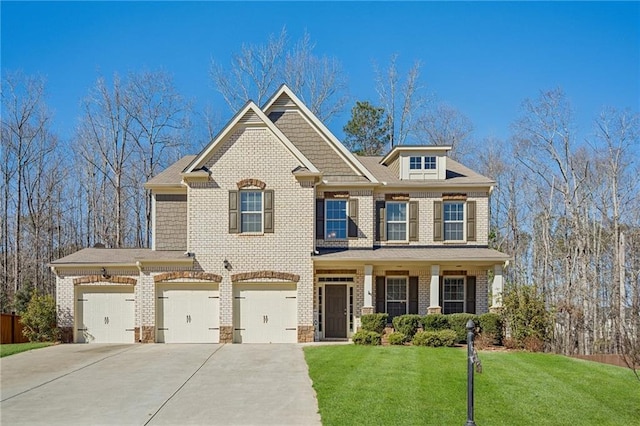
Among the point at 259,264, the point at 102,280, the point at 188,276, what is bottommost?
the point at 102,280

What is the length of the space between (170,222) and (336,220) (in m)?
6.30

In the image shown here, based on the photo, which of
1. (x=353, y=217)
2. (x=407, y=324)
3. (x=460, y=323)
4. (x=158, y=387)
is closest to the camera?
(x=158, y=387)

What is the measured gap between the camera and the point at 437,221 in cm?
2328

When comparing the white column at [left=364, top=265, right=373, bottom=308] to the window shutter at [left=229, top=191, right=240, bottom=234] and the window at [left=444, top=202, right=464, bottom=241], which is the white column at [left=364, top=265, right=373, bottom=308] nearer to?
the window at [left=444, top=202, right=464, bottom=241]

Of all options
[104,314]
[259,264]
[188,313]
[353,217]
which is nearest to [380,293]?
[353,217]

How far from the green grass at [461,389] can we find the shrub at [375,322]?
9.52ft

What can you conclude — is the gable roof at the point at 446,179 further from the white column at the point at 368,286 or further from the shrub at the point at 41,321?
the shrub at the point at 41,321

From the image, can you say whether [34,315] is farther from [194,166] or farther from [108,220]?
[108,220]

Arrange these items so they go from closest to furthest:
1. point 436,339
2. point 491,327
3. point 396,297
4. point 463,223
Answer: point 436,339 < point 491,327 < point 396,297 < point 463,223

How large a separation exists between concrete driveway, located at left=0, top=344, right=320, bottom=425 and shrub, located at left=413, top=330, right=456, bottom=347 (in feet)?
13.7

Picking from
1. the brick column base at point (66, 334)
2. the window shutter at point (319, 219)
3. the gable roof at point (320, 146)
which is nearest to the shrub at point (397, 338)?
the window shutter at point (319, 219)

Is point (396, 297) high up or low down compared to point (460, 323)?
up

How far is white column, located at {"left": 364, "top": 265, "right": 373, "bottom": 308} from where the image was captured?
852 inches

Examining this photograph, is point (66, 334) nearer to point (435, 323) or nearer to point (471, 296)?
point (435, 323)
